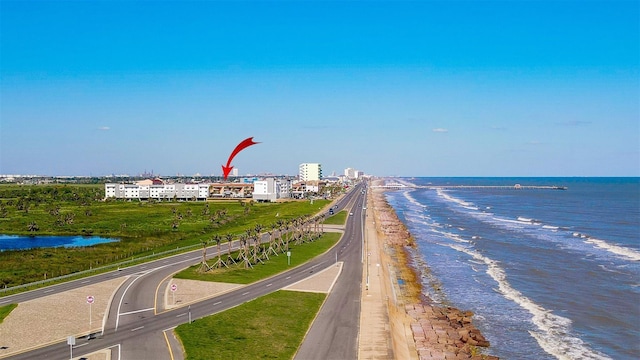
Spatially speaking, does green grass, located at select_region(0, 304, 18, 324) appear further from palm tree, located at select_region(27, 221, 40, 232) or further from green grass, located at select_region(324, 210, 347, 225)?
green grass, located at select_region(324, 210, 347, 225)

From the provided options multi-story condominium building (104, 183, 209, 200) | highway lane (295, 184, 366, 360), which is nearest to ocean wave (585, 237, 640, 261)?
highway lane (295, 184, 366, 360)

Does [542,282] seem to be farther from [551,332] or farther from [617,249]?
[617,249]

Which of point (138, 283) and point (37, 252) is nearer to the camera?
point (138, 283)

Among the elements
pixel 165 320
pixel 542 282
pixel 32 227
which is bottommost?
pixel 542 282

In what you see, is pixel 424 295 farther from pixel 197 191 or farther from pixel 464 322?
pixel 197 191

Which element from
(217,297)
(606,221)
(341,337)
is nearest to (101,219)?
(217,297)

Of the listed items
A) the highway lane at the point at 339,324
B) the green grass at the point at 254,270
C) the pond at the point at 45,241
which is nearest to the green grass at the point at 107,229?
the pond at the point at 45,241

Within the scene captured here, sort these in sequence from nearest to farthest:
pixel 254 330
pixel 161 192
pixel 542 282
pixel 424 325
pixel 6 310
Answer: pixel 254 330
pixel 6 310
pixel 424 325
pixel 542 282
pixel 161 192

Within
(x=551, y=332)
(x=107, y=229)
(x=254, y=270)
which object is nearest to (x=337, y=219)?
(x=107, y=229)
